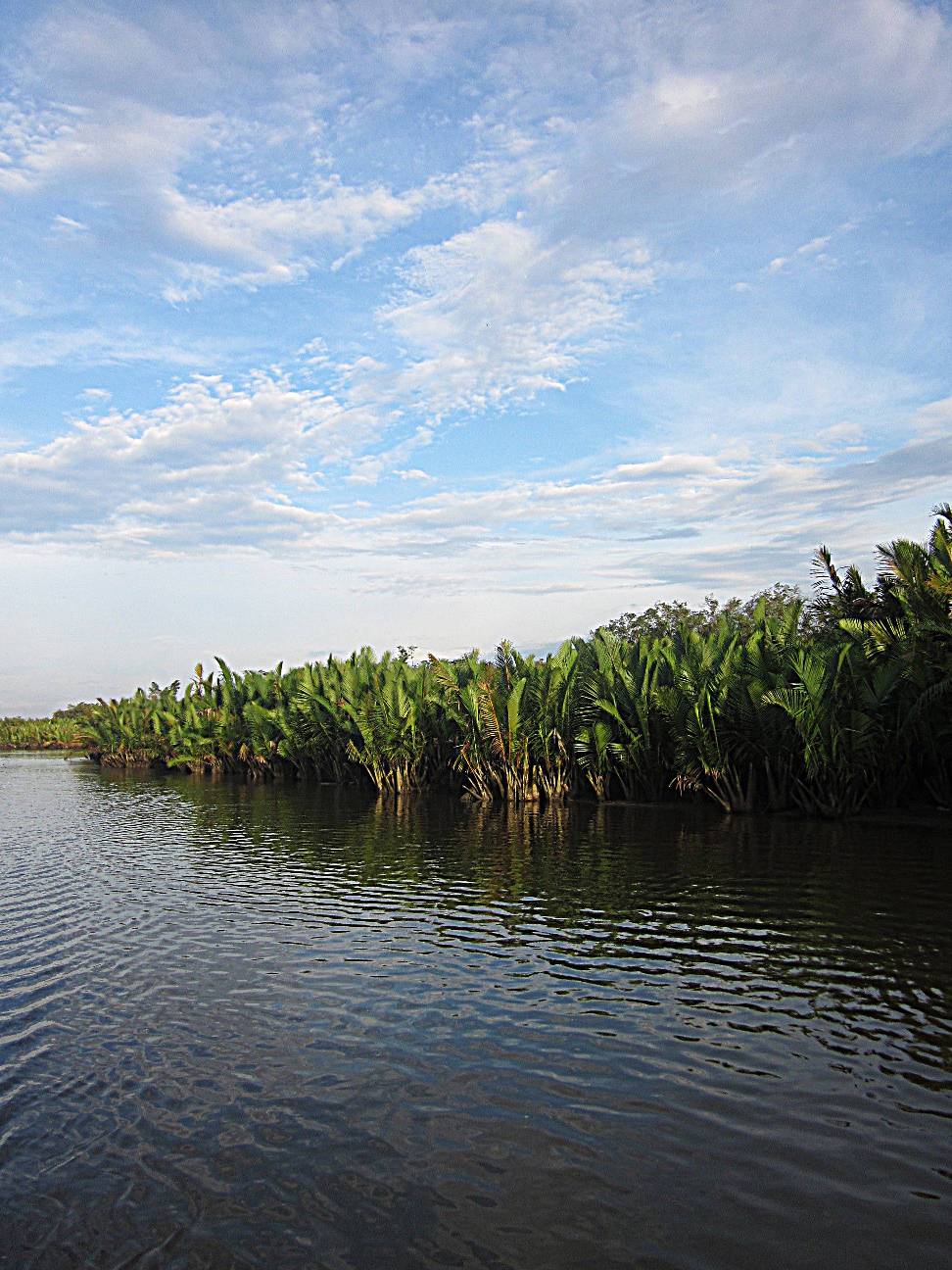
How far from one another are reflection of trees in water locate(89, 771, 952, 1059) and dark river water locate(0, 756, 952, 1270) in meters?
0.09

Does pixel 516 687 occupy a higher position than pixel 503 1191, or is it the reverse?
pixel 516 687

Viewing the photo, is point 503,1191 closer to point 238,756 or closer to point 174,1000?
point 174,1000

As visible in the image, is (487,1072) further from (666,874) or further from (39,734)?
(39,734)

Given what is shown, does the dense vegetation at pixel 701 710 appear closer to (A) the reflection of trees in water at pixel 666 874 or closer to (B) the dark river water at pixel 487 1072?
(A) the reflection of trees in water at pixel 666 874

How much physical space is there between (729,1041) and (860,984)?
2.06m

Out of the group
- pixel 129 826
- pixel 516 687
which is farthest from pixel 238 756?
pixel 516 687

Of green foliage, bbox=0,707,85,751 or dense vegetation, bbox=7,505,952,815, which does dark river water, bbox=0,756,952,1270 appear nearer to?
dense vegetation, bbox=7,505,952,815

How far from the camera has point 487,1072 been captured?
679cm

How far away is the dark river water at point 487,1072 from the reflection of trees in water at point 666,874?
9 centimetres

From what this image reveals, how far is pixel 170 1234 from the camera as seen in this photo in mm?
4797

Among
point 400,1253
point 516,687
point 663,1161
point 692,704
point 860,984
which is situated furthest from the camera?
point 516,687

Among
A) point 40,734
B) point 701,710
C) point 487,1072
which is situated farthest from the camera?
point 40,734

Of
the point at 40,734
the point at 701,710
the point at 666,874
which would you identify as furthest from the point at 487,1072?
the point at 40,734

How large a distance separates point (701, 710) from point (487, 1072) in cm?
1475
